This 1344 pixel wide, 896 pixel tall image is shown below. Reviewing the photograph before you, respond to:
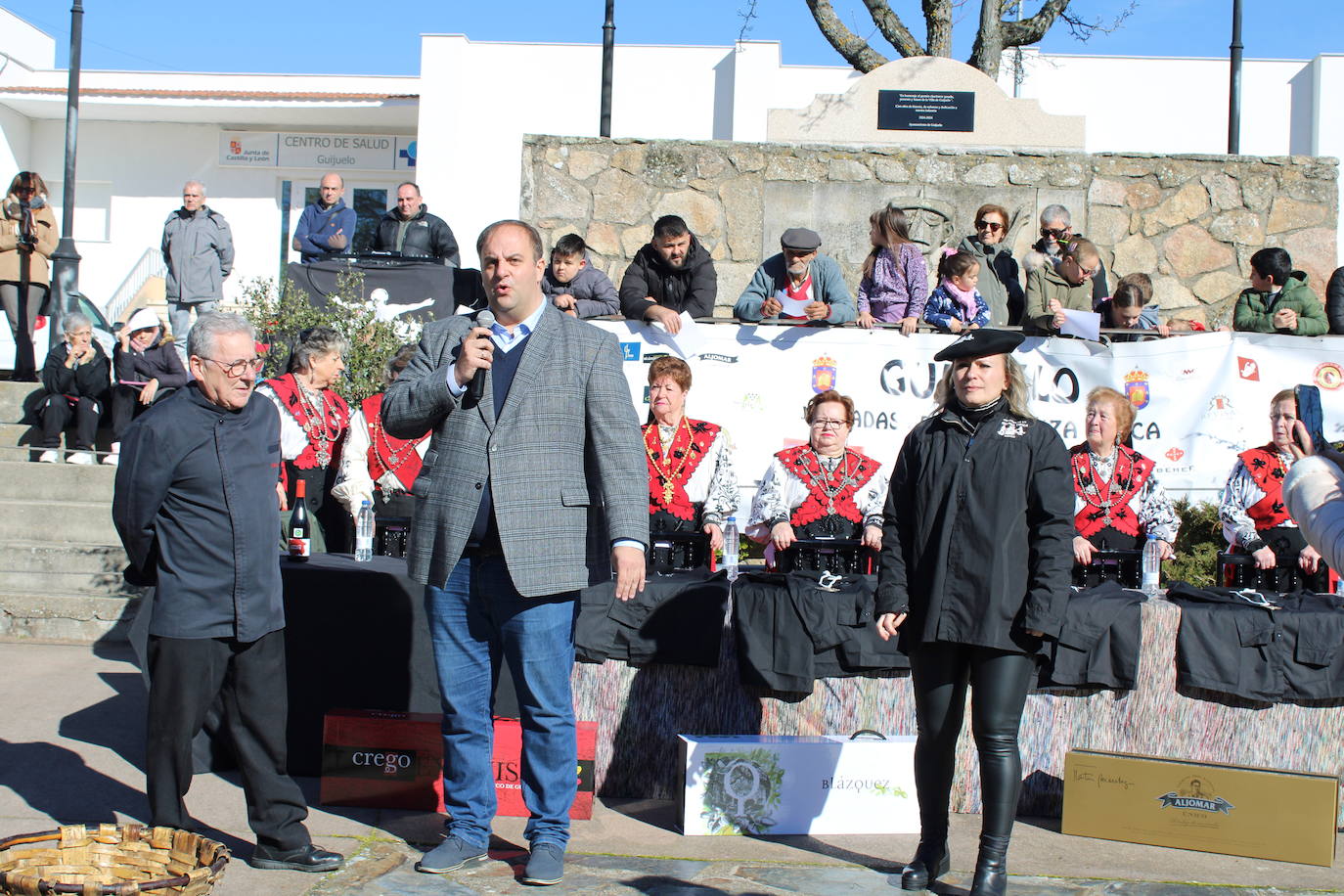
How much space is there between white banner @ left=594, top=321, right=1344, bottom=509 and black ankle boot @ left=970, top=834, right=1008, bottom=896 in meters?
4.07

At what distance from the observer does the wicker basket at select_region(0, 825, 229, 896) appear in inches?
110

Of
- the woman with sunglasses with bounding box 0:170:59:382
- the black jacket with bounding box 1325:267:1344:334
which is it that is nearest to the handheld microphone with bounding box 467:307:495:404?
the black jacket with bounding box 1325:267:1344:334

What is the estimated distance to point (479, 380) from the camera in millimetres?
3838

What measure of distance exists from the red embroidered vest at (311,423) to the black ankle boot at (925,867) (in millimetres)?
3780

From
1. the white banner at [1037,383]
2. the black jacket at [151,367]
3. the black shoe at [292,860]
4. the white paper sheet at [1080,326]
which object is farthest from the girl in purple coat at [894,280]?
the black jacket at [151,367]

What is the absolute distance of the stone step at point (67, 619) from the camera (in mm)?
7371

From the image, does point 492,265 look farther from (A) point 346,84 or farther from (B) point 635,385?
(A) point 346,84

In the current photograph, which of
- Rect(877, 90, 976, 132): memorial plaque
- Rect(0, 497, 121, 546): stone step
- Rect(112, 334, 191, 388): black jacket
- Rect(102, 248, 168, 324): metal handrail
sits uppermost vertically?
Rect(877, 90, 976, 132): memorial plaque

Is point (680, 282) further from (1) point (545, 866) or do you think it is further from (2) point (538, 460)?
(1) point (545, 866)

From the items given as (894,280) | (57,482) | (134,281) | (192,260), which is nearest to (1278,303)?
(894,280)

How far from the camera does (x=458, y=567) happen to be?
12.8ft

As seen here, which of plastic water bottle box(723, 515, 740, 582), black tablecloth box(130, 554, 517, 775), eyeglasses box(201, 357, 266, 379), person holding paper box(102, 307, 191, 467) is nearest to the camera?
eyeglasses box(201, 357, 266, 379)

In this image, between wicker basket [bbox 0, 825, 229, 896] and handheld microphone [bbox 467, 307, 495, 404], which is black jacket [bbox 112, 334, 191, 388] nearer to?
handheld microphone [bbox 467, 307, 495, 404]

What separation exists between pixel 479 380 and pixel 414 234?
668cm
